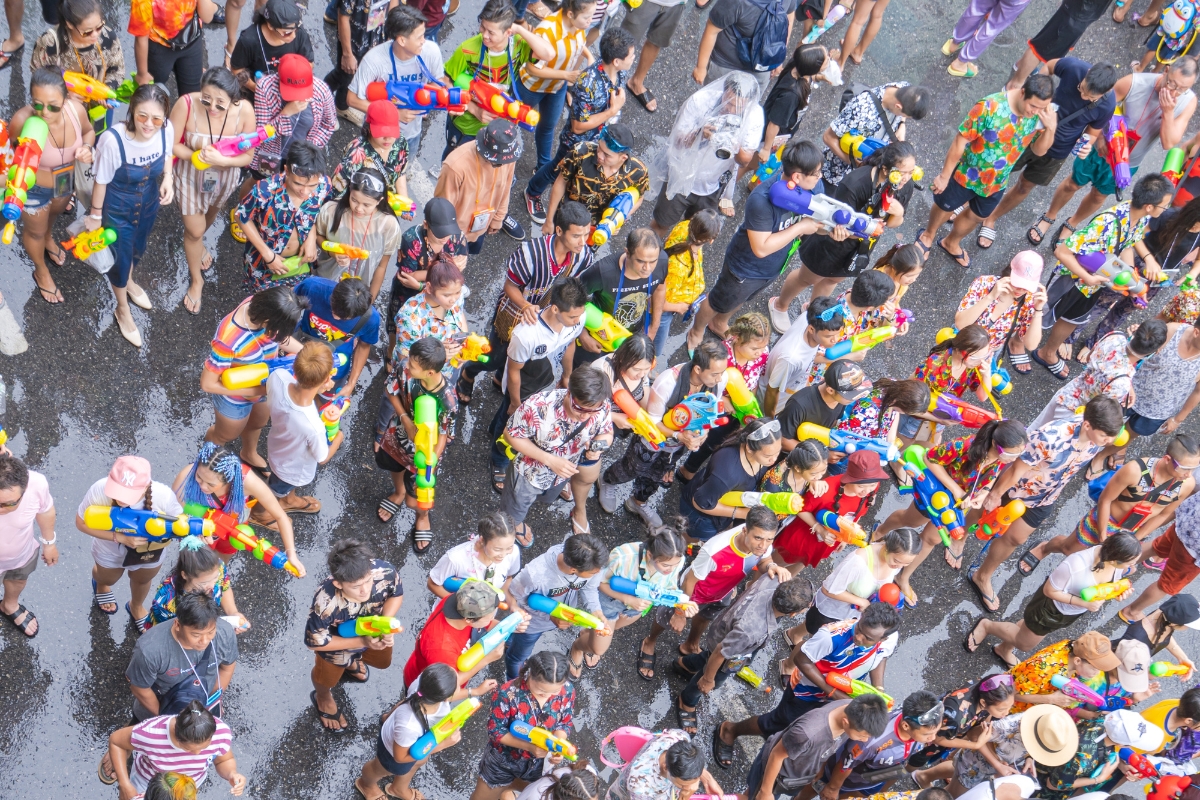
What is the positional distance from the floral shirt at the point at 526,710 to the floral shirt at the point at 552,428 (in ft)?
4.51

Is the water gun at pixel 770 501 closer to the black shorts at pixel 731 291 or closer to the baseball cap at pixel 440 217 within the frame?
the black shorts at pixel 731 291

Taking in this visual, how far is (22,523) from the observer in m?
5.02

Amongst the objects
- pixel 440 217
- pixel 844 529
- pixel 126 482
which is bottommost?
pixel 844 529

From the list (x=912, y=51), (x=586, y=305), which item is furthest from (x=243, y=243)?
(x=912, y=51)

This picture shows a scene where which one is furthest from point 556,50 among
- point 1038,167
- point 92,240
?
point 1038,167

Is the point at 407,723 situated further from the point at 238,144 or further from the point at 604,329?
the point at 238,144

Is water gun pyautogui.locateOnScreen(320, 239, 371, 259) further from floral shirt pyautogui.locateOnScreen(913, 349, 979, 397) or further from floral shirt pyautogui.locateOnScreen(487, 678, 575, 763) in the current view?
floral shirt pyautogui.locateOnScreen(913, 349, 979, 397)

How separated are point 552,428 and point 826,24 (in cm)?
558

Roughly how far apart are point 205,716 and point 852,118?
582cm

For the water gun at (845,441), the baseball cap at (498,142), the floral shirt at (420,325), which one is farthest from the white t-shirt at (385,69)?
the water gun at (845,441)

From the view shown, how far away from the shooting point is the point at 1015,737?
5.91 meters

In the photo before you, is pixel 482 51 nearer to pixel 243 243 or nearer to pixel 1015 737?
pixel 243 243

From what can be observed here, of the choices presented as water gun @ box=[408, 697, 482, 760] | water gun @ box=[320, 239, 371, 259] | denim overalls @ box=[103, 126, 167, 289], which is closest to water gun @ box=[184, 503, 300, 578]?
water gun @ box=[408, 697, 482, 760]

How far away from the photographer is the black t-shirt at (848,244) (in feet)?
25.0
